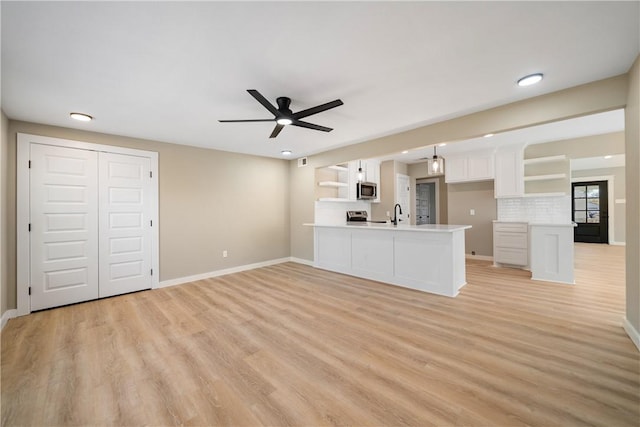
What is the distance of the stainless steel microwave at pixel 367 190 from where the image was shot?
5.98 metres

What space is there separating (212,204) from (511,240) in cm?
603

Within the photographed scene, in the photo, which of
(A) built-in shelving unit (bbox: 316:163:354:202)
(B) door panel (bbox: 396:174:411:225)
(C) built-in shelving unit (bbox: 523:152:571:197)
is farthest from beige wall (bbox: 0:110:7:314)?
(C) built-in shelving unit (bbox: 523:152:571:197)

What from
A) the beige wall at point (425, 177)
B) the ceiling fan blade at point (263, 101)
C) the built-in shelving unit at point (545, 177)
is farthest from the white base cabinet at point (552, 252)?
the ceiling fan blade at point (263, 101)

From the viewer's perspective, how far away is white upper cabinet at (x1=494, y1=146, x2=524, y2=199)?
205 inches

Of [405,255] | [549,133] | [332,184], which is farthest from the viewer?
[332,184]

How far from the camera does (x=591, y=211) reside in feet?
26.9

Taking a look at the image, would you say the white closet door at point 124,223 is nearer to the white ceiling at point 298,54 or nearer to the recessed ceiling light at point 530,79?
the white ceiling at point 298,54

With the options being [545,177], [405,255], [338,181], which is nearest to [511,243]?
[545,177]

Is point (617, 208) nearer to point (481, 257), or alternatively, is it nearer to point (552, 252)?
point (481, 257)

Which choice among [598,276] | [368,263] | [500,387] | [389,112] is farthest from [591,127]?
[500,387]

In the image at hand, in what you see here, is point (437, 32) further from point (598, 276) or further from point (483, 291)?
point (598, 276)

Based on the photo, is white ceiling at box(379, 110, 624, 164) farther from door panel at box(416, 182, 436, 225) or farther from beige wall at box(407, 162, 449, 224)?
door panel at box(416, 182, 436, 225)

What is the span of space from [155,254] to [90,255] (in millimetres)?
803

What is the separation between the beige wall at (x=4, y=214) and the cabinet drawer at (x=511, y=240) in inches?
305
